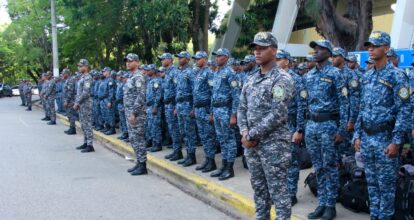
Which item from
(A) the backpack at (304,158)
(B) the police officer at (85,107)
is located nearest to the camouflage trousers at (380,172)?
(A) the backpack at (304,158)

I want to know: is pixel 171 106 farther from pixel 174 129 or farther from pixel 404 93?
pixel 404 93

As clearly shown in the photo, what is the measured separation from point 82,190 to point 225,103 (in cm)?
257

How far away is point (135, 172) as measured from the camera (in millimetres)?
8352

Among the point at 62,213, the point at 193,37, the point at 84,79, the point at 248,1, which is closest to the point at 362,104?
the point at 62,213

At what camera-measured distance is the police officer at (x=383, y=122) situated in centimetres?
425

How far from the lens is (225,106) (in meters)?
7.31

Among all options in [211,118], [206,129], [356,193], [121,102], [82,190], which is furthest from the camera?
[121,102]

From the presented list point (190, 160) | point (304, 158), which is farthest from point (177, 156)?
point (304, 158)

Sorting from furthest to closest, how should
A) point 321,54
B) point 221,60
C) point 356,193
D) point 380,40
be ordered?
1. point 221,60
2. point 356,193
3. point 321,54
4. point 380,40

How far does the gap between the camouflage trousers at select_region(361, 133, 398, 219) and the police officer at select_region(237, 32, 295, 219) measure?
0.86 metres

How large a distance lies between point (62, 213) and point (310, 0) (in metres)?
8.99

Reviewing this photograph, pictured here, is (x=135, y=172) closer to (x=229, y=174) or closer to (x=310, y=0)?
(x=229, y=174)

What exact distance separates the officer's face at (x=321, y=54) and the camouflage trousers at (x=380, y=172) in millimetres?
1024

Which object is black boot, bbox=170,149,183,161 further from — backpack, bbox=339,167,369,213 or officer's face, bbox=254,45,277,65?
officer's face, bbox=254,45,277,65
